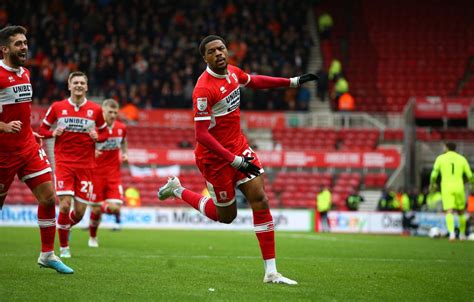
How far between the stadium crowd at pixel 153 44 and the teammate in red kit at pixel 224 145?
82.6 ft

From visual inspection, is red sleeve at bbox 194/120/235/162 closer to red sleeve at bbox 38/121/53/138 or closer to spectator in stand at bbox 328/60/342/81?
red sleeve at bbox 38/121/53/138

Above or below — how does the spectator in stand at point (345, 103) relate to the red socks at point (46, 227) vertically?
above

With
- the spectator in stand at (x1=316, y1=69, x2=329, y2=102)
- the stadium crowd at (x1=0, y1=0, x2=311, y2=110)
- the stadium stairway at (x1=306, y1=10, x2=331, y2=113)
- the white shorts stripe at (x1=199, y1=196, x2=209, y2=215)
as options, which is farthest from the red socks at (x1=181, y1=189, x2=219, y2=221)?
the stadium stairway at (x1=306, y1=10, x2=331, y2=113)

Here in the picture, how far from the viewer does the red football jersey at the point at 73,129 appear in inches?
540

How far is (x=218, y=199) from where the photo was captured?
10.0 meters

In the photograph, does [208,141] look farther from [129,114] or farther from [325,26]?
[325,26]

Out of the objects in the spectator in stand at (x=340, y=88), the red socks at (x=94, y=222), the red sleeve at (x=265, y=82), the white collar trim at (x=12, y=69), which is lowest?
the red socks at (x=94, y=222)

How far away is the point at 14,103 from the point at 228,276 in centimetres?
347

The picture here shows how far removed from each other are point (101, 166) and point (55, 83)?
20091 millimetres

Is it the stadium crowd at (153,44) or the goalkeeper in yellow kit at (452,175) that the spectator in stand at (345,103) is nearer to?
the stadium crowd at (153,44)

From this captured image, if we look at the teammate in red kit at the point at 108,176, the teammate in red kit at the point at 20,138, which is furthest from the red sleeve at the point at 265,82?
the teammate in red kit at the point at 108,176

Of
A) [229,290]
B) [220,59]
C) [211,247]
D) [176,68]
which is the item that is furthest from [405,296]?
[176,68]

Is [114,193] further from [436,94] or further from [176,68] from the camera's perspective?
[436,94]

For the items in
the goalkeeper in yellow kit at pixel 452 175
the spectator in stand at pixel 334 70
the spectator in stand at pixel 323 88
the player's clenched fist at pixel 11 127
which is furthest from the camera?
the spectator in stand at pixel 334 70
